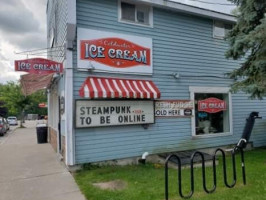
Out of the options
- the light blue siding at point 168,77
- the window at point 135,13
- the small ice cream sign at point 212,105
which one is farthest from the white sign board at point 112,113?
the window at point 135,13

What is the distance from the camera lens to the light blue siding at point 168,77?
25.6 feet

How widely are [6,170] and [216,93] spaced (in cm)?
825

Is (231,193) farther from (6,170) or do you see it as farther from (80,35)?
(6,170)

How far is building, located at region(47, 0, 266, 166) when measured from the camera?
24.9 feet

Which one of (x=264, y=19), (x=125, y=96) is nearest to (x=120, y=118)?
(x=125, y=96)

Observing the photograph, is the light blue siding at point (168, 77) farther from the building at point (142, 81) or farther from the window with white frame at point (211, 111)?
the window with white frame at point (211, 111)

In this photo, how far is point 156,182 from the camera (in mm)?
6285

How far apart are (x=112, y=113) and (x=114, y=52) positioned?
6.49ft

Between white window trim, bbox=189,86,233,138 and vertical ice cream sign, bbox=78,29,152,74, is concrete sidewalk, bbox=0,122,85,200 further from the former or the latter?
white window trim, bbox=189,86,233,138

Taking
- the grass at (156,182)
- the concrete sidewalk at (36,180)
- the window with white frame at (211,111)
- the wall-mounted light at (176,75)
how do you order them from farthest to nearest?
1. the window with white frame at (211,111)
2. the wall-mounted light at (176,75)
3. the concrete sidewalk at (36,180)
4. the grass at (156,182)

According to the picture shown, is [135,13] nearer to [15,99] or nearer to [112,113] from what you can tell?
[112,113]

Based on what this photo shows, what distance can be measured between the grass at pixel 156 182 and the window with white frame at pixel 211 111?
196 centimetres

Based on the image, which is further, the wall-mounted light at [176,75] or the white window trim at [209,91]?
the white window trim at [209,91]

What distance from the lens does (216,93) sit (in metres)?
10.5
